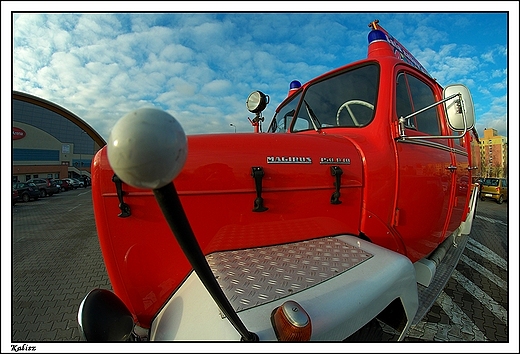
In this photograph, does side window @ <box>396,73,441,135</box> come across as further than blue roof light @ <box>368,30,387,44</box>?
No

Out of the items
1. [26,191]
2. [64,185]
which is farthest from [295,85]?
[64,185]

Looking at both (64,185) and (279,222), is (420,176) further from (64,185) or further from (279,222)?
(64,185)

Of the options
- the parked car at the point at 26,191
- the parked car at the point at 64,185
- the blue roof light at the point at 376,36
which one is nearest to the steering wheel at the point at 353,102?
the blue roof light at the point at 376,36

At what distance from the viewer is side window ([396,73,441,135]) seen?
7.47ft

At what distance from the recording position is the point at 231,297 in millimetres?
1211

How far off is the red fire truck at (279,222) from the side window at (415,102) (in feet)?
0.09

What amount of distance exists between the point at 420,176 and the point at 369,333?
4.62 feet

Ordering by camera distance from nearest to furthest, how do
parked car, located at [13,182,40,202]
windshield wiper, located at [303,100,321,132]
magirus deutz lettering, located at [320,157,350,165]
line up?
magirus deutz lettering, located at [320,157,350,165] < windshield wiper, located at [303,100,321,132] < parked car, located at [13,182,40,202]

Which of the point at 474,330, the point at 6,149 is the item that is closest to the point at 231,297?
the point at 6,149

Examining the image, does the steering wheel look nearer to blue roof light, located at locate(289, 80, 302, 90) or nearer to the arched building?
blue roof light, located at locate(289, 80, 302, 90)

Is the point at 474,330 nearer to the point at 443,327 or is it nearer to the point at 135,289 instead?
the point at 443,327

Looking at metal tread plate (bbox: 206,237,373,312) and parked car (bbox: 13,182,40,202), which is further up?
metal tread plate (bbox: 206,237,373,312)

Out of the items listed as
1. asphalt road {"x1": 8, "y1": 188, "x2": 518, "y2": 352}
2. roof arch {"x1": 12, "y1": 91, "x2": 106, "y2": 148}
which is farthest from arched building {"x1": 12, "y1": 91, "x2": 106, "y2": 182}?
asphalt road {"x1": 8, "y1": 188, "x2": 518, "y2": 352}

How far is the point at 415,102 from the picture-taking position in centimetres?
248
